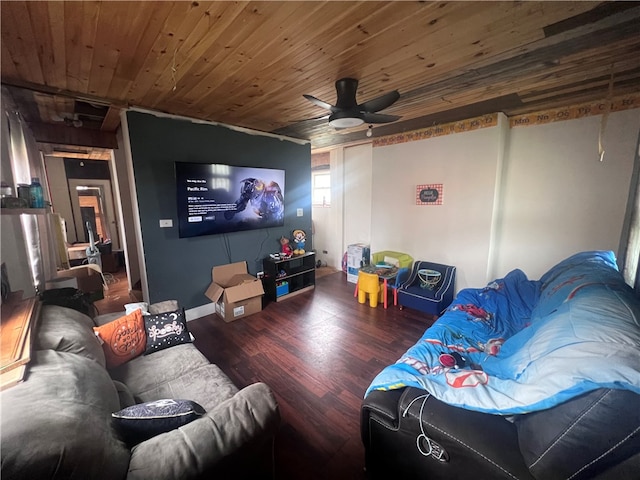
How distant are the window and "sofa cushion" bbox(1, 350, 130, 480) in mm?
4806

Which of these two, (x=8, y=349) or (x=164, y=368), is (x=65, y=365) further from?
(x=164, y=368)

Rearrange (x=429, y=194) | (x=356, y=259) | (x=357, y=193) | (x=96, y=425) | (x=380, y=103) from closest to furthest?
(x=96, y=425) < (x=380, y=103) < (x=429, y=194) < (x=356, y=259) < (x=357, y=193)

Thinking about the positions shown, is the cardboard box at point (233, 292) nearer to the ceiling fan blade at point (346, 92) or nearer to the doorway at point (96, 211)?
the ceiling fan blade at point (346, 92)

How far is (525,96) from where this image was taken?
2559 mm

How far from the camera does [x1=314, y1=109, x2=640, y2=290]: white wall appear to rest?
270 cm

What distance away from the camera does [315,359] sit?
2.41 m

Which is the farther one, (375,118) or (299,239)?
(299,239)

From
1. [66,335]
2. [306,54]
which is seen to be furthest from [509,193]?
[66,335]

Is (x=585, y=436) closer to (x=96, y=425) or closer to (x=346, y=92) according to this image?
(x=96, y=425)

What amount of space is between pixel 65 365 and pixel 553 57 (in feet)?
11.2

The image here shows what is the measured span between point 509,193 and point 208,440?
3.93 m

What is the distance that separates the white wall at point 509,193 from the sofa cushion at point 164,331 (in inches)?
126

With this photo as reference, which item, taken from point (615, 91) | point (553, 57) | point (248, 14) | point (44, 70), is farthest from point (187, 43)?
point (615, 91)

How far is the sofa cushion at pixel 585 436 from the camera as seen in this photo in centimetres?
78
